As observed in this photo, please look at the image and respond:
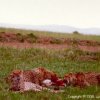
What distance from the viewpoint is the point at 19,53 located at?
29234 mm

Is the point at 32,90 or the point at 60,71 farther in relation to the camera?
the point at 60,71

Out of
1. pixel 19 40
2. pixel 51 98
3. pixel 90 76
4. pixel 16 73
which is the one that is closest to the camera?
pixel 51 98

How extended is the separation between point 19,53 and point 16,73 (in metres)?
14.6

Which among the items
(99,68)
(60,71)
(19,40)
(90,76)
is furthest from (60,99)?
(19,40)

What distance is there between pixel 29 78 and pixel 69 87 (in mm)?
1372

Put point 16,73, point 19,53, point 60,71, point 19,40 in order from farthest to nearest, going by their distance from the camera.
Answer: point 19,40 < point 19,53 < point 60,71 < point 16,73

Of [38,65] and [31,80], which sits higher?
[31,80]

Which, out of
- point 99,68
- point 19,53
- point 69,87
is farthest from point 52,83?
point 19,53

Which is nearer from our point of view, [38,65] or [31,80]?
[31,80]

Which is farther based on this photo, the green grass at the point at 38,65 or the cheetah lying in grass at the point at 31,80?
the cheetah lying in grass at the point at 31,80

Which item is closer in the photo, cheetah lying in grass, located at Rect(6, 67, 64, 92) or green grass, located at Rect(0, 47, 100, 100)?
green grass, located at Rect(0, 47, 100, 100)

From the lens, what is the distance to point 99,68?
72.0 ft

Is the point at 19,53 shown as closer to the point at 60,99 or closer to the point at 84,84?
the point at 84,84

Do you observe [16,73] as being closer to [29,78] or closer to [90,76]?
[29,78]
